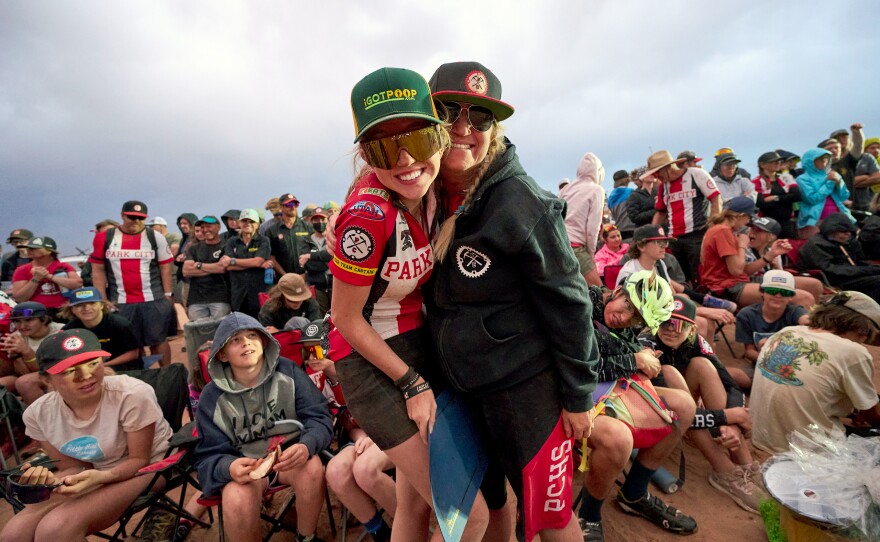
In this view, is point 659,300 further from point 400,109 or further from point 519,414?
point 400,109

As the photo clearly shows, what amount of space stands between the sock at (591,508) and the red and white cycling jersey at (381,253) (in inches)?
78.7

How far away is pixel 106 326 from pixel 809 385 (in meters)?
6.91

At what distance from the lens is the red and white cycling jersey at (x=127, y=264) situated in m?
5.50

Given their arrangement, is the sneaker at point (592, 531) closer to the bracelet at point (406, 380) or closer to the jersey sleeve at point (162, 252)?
the bracelet at point (406, 380)

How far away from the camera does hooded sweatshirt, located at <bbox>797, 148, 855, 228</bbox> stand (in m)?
6.99

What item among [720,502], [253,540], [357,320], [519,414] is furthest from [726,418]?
[253,540]

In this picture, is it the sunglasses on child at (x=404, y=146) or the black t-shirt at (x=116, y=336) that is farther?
the black t-shirt at (x=116, y=336)

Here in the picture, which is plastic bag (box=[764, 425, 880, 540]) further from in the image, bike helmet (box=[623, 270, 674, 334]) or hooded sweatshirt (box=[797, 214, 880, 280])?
hooded sweatshirt (box=[797, 214, 880, 280])

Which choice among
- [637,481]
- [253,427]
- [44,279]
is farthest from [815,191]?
[44,279]

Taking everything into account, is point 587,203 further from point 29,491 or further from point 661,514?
point 29,491

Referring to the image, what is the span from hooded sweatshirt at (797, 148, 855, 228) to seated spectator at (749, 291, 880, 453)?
17.0 feet

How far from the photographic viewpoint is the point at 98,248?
548cm

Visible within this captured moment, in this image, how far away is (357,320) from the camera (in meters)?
1.52

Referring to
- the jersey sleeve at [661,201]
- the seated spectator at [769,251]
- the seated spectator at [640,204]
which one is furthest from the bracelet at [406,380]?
the seated spectator at [640,204]
